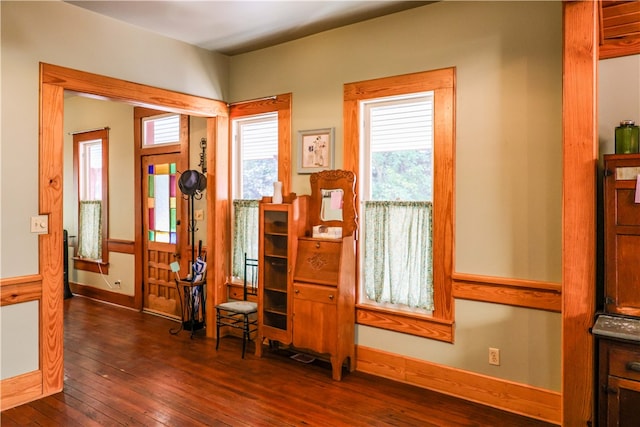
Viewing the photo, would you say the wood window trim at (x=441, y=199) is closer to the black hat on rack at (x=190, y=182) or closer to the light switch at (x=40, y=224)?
the black hat on rack at (x=190, y=182)

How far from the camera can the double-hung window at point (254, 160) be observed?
4238mm

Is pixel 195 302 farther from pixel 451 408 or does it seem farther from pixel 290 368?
pixel 451 408

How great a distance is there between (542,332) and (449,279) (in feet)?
2.30

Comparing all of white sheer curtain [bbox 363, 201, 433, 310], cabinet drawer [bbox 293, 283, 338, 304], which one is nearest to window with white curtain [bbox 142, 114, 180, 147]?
cabinet drawer [bbox 293, 283, 338, 304]

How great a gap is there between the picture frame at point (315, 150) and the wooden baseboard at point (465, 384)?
1.68m

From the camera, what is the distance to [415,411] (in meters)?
2.94

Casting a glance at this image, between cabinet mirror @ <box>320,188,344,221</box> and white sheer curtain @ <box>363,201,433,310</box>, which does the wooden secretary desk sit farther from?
white sheer curtain @ <box>363,201,433,310</box>

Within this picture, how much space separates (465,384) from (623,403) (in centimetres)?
122

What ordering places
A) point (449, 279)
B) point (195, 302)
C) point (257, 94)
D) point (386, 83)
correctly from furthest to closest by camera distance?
1. point (195, 302)
2. point (257, 94)
3. point (386, 83)
4. point (449, 279)

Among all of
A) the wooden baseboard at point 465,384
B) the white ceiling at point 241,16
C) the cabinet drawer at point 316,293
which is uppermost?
the white ceiling at point 241,16

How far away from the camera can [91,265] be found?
633 cm

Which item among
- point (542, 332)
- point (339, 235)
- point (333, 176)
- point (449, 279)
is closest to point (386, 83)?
point (333, 176)

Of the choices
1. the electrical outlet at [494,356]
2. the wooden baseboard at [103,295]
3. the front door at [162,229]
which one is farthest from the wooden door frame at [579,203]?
the wooden baseboard at [103,295]

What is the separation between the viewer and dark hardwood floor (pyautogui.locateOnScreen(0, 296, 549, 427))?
2828 millimetres
